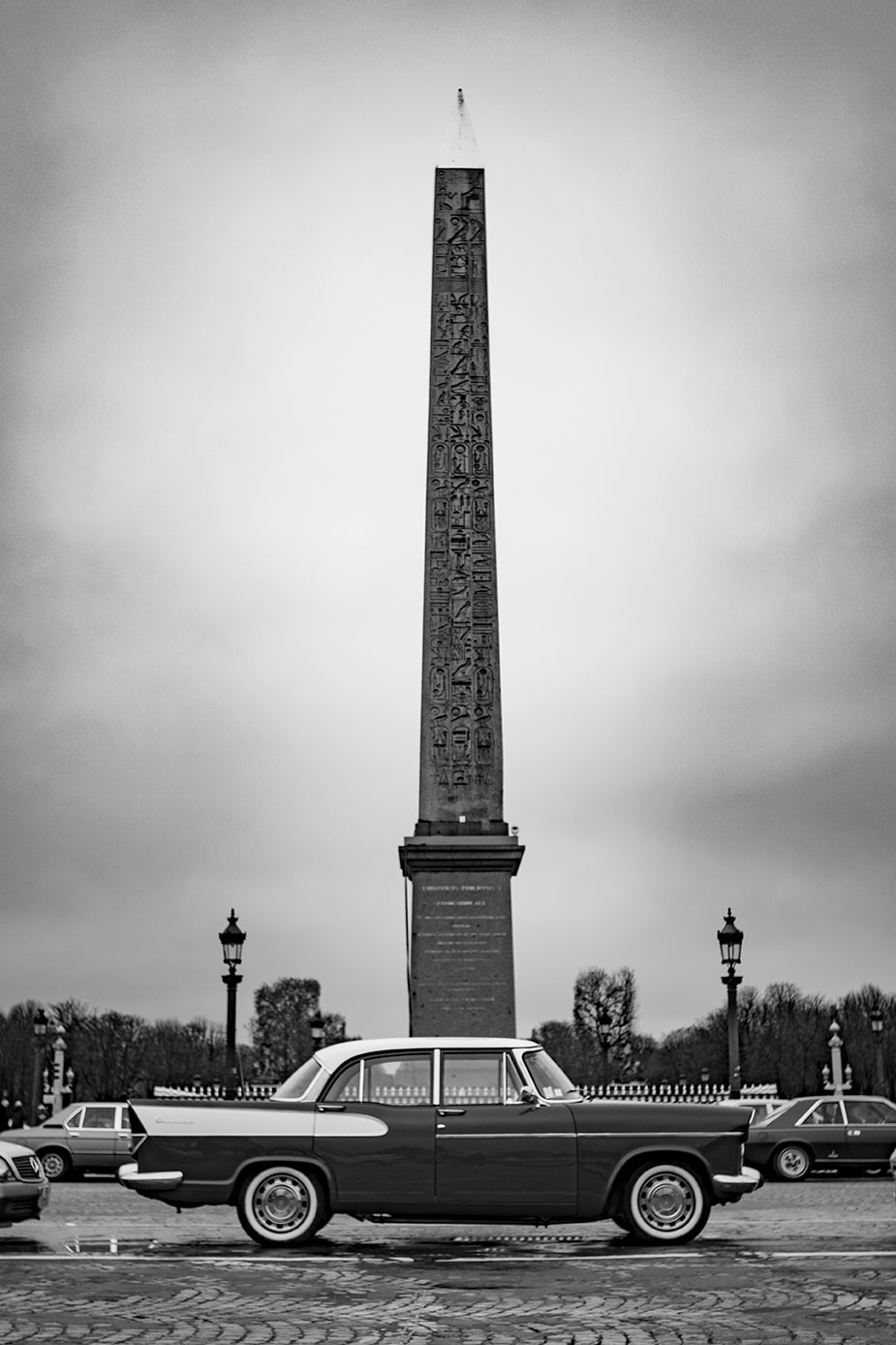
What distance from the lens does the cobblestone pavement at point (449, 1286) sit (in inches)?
299

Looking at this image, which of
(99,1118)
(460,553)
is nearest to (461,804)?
(460,553)

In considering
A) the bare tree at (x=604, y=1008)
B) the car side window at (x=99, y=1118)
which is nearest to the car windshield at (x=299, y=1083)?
the car side window at (x=99, y=1118)

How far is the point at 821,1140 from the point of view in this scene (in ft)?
70.7

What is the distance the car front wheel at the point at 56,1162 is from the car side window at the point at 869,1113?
986cm

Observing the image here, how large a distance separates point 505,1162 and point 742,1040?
79740 mm

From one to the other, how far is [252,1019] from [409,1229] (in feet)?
332

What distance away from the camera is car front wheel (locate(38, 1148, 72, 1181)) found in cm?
2255

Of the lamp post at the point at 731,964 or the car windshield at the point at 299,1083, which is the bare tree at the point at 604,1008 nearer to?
the lamp post at the point at 731,964

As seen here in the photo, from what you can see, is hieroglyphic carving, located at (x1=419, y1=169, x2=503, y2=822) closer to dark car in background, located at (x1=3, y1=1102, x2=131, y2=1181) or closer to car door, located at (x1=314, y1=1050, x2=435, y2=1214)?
dark car in background, located at (x1=3, y1=1102, x2=131, y2=1181)

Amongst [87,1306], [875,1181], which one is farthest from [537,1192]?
[875,1181]

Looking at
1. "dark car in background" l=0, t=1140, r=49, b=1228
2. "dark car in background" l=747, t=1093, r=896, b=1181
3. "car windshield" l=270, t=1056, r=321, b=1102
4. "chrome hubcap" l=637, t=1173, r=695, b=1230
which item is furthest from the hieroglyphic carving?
"chrome hubcap" l=637, t=1173, r=695, b=1230

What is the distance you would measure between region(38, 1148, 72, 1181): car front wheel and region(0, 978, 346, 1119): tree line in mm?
57293

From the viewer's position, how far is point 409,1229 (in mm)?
13898

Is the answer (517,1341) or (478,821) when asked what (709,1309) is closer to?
(517,1341)
